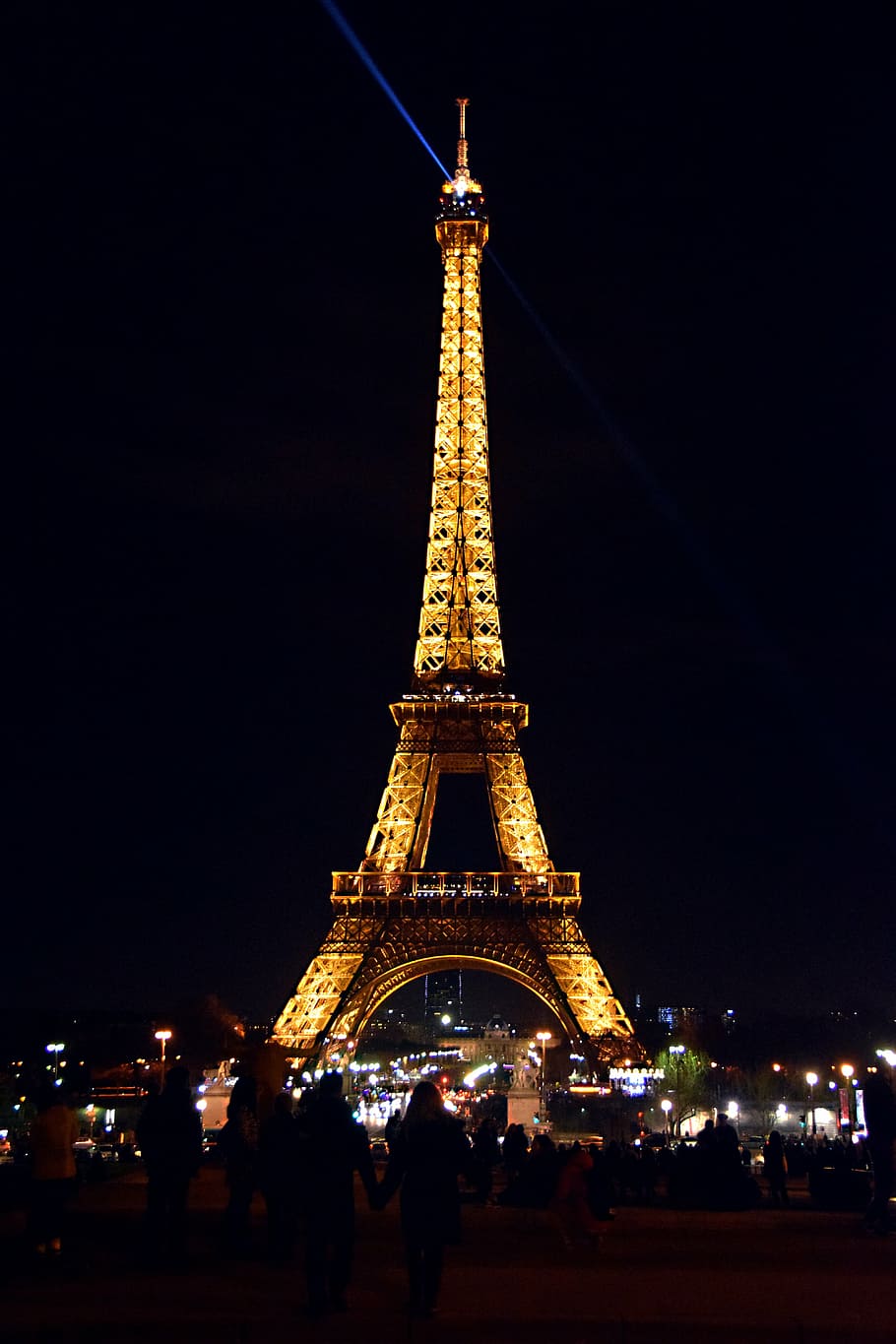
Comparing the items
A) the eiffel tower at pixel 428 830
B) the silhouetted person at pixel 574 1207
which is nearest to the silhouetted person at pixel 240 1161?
the silhouetted person at pixel 574 1207

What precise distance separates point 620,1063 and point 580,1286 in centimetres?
4382

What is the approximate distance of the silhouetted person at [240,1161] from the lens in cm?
1372

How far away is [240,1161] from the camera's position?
14234 millimetres

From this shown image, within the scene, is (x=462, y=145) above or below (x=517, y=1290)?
above

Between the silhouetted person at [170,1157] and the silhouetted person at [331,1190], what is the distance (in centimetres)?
239

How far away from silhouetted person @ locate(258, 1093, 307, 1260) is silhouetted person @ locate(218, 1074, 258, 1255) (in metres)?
0.44

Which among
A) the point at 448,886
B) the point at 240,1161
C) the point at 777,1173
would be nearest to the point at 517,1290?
the point at 240,1161

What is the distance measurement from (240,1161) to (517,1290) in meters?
3.78

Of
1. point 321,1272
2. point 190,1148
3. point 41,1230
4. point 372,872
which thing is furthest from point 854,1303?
point 372,872

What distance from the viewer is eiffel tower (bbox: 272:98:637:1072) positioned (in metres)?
56.7

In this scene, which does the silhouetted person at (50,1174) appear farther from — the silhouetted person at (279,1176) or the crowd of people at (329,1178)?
the silhouetted person at (279,1176)

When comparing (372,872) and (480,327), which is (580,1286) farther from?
(480,327)

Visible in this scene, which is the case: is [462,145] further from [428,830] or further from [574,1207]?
[574,1207]

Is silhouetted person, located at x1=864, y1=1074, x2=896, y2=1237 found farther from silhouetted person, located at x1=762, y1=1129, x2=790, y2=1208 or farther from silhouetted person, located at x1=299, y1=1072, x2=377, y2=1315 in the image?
silhouetted person, located at x1=299, y1=1072, x2=377, y2=1315
